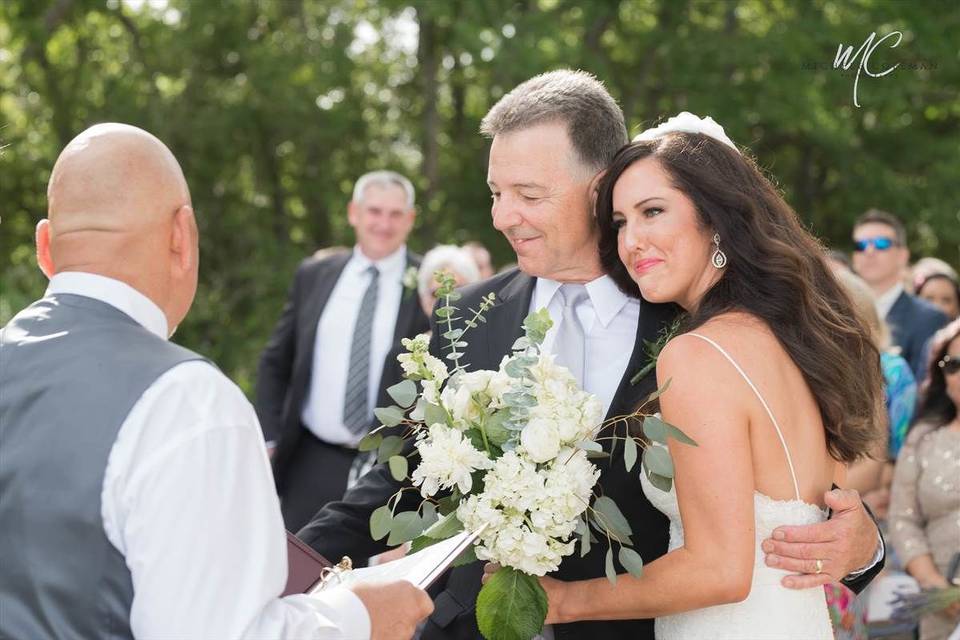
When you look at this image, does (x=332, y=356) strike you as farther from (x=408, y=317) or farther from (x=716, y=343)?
(x=716, y=343)

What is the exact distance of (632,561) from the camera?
260cm

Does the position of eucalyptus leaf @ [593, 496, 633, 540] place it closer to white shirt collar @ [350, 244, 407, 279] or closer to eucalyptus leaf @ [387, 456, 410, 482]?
eucalyptus leaf @ [387, 456, 410, 482]

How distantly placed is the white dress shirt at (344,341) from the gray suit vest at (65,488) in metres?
4.65

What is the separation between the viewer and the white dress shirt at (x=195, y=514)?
72.2 inches

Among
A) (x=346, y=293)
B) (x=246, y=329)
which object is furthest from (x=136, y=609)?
(x=246, y=329)

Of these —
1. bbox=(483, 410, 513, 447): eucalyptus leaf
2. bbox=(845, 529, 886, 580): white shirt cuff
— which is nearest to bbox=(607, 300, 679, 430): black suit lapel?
bbox=(483, 410, 513, 447): eucalyptus leaf

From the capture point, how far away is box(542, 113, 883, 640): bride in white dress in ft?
8.70

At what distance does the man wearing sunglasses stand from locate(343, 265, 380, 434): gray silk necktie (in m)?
3.43

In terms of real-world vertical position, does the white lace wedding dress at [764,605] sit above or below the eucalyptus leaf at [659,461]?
below

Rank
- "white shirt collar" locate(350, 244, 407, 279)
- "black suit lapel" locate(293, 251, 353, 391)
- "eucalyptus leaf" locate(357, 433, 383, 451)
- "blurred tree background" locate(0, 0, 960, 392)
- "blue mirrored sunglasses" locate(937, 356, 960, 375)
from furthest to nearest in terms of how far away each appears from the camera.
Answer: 1. "blurred tree background" locate(0, 0, 960, 392)
2. "white shirt collar" locate(350, 244, 407, 279)
3. "black suit lapel" locate(293, 251, 353, 391)
4. "blue mirrored sunglasses" locate(937, 356, 960, 375)
5. "eucalyptus leaf" locate(357, 433, 383, 451)

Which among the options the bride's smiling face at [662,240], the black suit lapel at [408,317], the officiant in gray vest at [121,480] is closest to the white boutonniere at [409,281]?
the black suit lapel at [408,317]

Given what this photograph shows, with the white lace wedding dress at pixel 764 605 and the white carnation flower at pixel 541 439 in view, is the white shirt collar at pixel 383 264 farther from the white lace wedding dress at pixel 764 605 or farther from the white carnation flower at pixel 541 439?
the white carnation flower at pixel 541 439

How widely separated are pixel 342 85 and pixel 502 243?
358 cm

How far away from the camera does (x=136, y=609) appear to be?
186 centimetres
